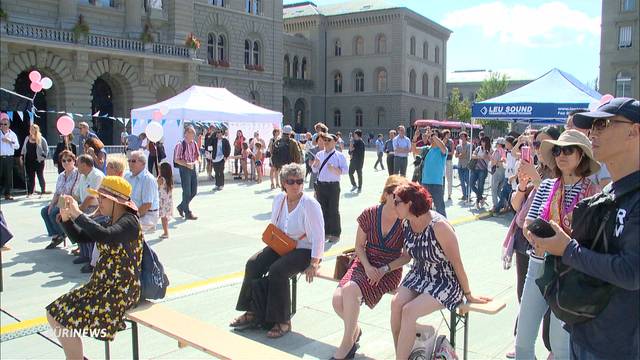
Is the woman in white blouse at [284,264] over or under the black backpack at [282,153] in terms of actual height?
under

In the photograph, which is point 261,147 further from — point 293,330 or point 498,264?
point 293,330

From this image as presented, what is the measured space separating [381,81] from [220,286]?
2290 inches

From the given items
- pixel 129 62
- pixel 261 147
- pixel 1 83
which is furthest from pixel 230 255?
pixel 129 62

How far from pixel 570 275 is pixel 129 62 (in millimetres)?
34688

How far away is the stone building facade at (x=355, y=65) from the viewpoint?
198 ft

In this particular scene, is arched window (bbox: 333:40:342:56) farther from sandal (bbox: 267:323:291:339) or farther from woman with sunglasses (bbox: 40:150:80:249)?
sandal (bbox: 267:323:291:339)

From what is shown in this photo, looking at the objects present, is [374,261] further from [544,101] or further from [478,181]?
[544,101]

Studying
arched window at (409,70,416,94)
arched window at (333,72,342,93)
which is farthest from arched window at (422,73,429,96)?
arched window at (333,72,342,93)

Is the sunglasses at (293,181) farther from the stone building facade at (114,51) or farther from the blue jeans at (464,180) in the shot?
the stone building facade at (114,51)

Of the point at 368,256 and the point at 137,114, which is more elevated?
the point at 137,114

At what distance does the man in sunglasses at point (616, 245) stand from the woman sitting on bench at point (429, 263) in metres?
1.67

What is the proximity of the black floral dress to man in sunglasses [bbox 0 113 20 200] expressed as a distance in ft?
35.1

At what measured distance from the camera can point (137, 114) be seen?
60.9 ft

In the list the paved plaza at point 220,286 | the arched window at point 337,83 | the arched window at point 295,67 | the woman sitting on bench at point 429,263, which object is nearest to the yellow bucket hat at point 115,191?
the paved plaza at point 220,286
